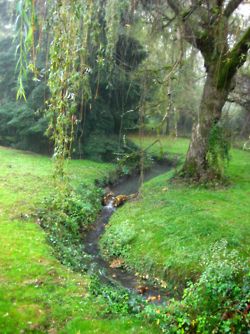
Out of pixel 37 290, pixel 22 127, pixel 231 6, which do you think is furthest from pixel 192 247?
pixel 22 127

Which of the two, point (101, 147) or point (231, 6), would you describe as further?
point (101, 147)

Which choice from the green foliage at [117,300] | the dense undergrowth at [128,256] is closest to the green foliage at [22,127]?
the dense undergrowth at [128,256]

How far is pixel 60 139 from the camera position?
17.0ft

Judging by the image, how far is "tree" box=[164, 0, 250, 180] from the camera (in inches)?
518

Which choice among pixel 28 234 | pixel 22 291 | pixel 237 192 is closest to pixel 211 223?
pixel 237 192

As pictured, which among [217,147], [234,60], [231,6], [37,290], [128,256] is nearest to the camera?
[37,290]

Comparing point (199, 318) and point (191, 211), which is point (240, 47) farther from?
point (199, 318)

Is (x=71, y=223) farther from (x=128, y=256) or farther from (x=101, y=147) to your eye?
(x=101, y=147)

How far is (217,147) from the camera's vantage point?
13953mm

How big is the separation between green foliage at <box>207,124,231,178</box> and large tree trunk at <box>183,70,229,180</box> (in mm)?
172

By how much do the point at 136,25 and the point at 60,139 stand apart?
11.5m

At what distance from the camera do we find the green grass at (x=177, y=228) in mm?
9422

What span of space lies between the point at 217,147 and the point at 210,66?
2896 millimetres

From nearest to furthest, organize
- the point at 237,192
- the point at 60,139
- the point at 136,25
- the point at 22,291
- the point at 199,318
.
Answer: the point at 60,139, the point at 199,318, the point at 22,291, the point at 237,192, the point at 136,25
